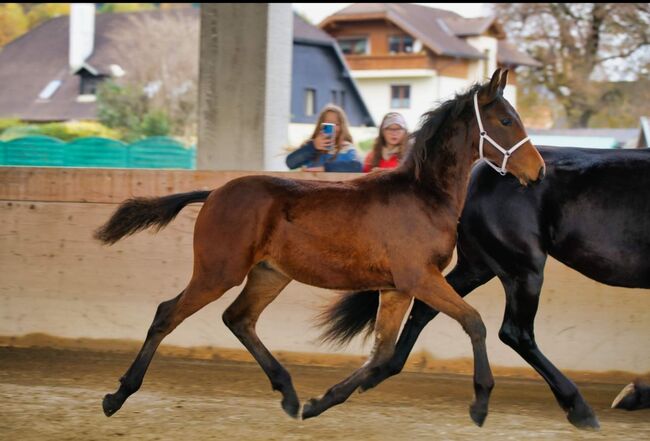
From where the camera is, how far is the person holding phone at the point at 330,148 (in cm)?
725

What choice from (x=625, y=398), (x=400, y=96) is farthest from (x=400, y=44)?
(x=625, y=398)

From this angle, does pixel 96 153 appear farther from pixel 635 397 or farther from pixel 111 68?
pixel 111 68

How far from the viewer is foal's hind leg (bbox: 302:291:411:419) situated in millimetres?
5047

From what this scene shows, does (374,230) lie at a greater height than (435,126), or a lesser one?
lesser

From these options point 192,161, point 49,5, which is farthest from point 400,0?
point 192,161

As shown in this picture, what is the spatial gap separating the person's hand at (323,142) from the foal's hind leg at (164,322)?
2.48 meters

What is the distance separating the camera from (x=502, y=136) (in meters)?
4.96

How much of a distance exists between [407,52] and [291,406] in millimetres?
46831

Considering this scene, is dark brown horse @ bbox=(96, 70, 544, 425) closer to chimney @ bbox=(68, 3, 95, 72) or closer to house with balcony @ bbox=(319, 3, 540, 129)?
house with balcony @ bbox=(319, 3, 540, 129)

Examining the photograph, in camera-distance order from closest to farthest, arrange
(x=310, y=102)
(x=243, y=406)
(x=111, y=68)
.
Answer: (x=243, y=406) < (x=310, y=102) < (x=111, y=68)

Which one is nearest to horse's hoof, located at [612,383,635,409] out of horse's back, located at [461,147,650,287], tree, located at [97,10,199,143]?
horse's back, located at [461,147,650,287]

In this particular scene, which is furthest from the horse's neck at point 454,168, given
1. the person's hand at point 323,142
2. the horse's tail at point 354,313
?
the person's hand at point 323,142

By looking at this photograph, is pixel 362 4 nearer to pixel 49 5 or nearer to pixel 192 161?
pixel 49 5

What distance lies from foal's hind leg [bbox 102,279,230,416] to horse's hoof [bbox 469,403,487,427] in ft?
4.65
